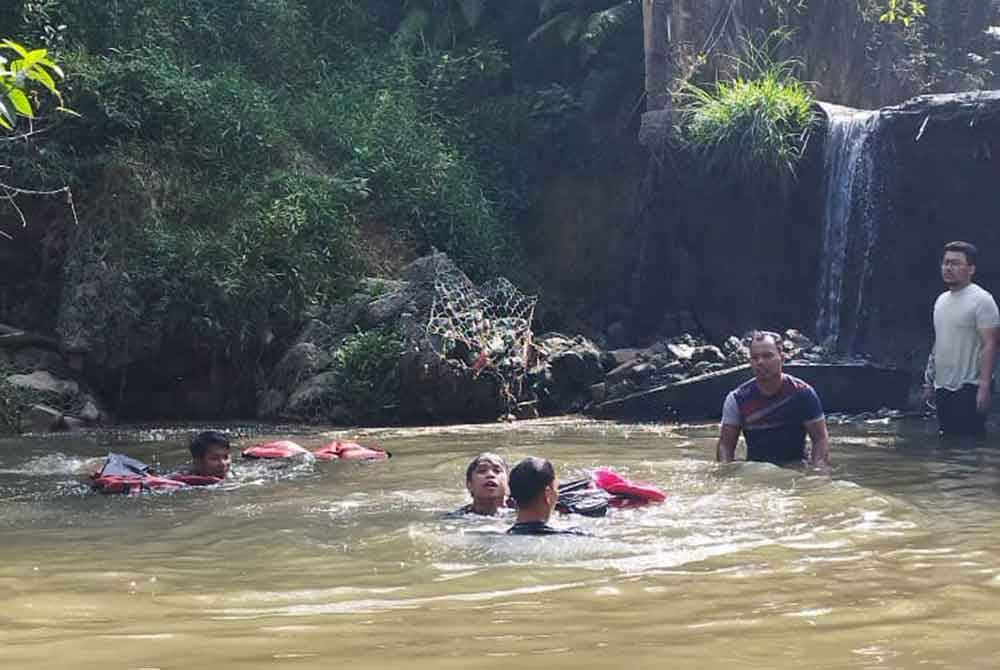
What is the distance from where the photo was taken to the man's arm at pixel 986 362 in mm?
10602

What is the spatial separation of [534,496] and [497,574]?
91 centimetres

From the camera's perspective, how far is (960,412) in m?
11.1

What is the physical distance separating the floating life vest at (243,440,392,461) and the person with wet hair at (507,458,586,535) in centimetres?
394

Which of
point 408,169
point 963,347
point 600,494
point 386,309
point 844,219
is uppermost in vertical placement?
point 408,169

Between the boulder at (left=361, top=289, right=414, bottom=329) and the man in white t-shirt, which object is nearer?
the man in white t-shirt

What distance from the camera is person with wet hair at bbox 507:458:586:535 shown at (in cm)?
664

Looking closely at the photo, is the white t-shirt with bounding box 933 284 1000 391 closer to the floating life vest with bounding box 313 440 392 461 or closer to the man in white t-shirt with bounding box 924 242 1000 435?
the man in white t-shirt with bounding box 924 242 1000 435

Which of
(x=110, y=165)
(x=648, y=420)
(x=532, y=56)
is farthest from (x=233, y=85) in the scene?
(x=648, y=420)

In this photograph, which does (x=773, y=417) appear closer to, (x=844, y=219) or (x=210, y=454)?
(x=210, y=454)

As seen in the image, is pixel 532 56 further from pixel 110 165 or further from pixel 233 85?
pixel 110 165

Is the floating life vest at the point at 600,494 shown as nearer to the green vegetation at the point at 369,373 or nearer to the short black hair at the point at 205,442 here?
the short black hair at the point at 205,442

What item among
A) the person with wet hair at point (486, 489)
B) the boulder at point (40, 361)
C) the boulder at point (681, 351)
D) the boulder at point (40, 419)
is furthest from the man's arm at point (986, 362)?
the boulder at point (40, 361)

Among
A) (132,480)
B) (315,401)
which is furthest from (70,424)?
(132,480)

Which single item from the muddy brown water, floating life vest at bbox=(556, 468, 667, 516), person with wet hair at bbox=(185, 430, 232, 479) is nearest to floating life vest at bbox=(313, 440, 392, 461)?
the muddy brown water
